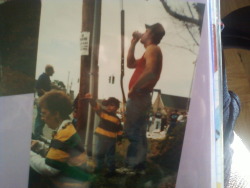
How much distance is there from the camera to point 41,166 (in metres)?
0.35

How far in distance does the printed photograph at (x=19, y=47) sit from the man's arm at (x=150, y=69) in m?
0.12

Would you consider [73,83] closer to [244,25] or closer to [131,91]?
[131,91]

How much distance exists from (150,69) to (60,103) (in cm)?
11

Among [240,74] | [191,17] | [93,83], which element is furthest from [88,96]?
[240,74]

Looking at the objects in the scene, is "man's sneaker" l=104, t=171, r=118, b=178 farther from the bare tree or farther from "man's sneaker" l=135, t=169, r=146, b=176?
the bare tree

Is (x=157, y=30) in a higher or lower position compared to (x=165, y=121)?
higher

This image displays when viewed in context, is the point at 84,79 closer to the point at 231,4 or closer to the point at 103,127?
the point at 103,127

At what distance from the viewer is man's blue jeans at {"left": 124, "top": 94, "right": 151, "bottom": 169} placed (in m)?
0.35

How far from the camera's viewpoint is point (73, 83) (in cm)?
35

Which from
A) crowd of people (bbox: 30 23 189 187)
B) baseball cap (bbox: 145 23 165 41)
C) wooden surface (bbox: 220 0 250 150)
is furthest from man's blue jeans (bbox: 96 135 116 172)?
wooden surface (bbox: 220 0 250 150)

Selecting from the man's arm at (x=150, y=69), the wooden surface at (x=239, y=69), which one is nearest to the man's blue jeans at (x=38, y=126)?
the man's arm at (x=150, y=69)

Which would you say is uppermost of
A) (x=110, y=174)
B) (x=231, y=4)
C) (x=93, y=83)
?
(x=231, y=4)

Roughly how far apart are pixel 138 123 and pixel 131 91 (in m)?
0.04

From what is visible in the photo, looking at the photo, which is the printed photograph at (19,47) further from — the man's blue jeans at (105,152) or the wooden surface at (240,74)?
the wooden surface at (240,74)
